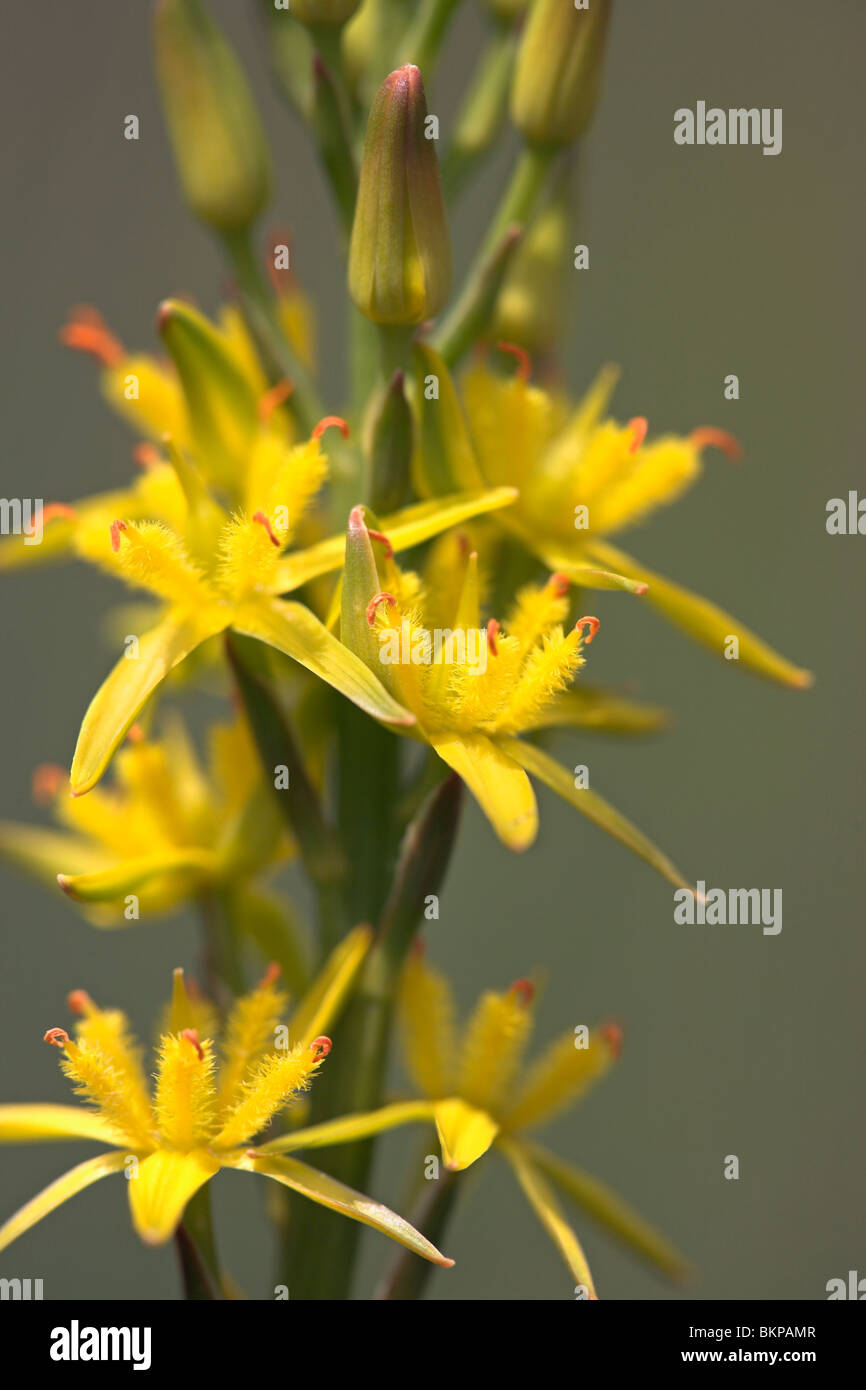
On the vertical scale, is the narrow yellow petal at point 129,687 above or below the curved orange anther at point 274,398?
below

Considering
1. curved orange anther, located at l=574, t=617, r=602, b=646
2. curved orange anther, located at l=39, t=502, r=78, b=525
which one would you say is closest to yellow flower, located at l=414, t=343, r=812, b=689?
curved orange anther, located at l=574, t=617, r=602, b=646

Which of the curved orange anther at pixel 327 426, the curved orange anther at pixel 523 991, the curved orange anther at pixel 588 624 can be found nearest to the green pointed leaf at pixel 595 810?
the curved orange anther at pixel 588 624

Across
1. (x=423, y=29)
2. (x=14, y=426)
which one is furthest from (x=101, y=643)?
(x=423, y=29)

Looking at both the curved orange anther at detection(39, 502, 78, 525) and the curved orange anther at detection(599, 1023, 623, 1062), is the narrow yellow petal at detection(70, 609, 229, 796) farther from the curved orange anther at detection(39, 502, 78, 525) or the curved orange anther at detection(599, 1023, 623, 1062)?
the curved orange anther at detection(599, 1023, 623, 1062)

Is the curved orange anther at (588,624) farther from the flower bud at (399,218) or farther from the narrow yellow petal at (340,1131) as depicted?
the narrow yellow petal at (340,1131)

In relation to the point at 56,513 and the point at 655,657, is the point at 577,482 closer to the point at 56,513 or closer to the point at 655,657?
the point at 56,513

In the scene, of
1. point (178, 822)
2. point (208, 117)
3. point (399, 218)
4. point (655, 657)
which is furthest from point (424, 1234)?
point (655, 657)

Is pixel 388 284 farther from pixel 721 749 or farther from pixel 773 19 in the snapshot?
pixel 773 19
